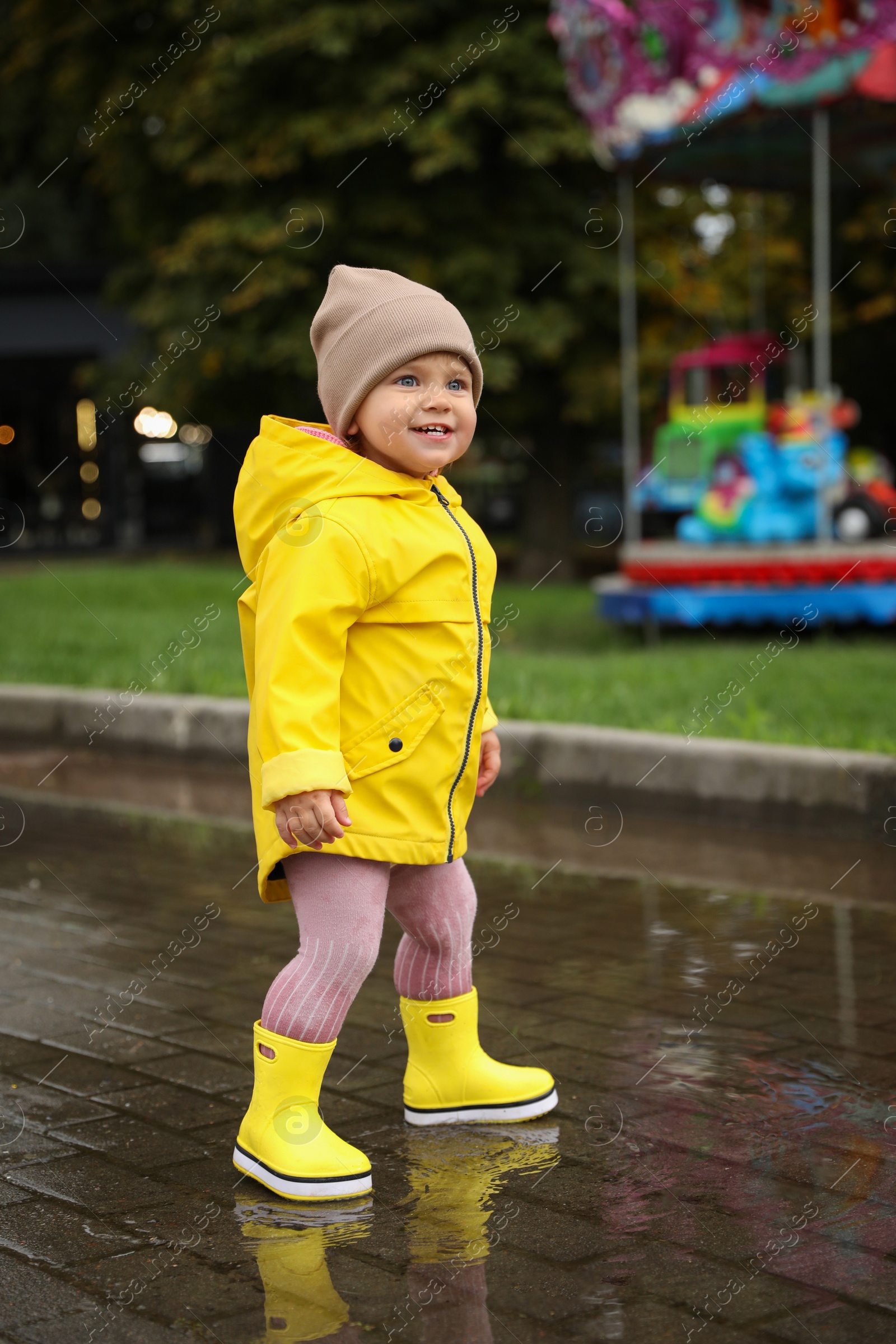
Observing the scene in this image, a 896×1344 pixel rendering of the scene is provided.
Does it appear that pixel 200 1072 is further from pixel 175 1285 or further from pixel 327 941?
pixel 175 1285

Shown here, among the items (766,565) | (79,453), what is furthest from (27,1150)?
(79,453)

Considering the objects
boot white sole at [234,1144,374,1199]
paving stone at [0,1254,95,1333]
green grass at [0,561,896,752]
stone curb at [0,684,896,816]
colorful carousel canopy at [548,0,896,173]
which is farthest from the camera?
colorful carousel canopy at [548,0,896,173]

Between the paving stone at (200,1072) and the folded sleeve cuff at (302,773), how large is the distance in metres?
1.05

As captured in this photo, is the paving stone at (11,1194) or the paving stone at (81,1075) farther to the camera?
the paving stone at (81,1075)

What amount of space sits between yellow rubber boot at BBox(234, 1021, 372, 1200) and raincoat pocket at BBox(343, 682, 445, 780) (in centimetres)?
53

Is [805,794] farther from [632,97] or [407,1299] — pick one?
[632,97]

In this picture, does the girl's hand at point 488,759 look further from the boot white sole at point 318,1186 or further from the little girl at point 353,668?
the boot white sole at point 318,1186

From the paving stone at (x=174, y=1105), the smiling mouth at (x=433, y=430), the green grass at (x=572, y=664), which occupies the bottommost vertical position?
the green grass at (x=572, y=664)

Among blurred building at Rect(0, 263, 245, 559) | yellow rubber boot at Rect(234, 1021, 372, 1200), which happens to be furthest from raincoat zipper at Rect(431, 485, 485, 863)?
blurred building at Rect(0, 263, 245, 559)

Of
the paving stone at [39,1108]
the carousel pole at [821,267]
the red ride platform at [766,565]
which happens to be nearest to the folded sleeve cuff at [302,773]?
the paving stone at [39,1108]

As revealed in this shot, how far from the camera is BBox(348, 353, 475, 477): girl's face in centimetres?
316

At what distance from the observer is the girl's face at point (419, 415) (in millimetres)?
3156

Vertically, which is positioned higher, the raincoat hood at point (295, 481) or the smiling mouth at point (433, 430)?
the smiling mouth at point (433, 430)

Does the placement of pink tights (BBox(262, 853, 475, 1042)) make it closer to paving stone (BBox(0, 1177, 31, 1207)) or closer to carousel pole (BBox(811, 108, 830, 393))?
paving stone (BBox(0, 1177, 31, 1207))
